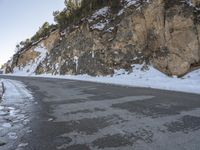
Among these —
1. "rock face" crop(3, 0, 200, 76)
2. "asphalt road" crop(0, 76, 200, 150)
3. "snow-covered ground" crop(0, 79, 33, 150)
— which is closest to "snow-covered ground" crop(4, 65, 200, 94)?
"rock face" crop(3, 0, 200, 76)

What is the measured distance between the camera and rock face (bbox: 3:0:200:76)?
73.5 feet

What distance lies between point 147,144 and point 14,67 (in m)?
59.9

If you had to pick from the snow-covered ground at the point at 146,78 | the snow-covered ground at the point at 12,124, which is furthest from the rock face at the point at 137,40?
the snow-covered ground at the point at 12,124

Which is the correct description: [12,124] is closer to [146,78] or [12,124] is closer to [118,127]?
[118,127]

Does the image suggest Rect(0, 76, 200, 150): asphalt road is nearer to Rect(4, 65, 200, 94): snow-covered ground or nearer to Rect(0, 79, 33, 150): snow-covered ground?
Rect(0, 79, 33, 150): snow-covered ground

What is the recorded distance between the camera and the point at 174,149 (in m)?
5.06

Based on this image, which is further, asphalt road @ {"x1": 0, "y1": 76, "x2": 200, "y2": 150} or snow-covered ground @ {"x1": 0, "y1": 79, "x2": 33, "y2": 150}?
snow-covered ground @ {"x1": 0, "y1": 79, "x2": 33, "y2": 150}

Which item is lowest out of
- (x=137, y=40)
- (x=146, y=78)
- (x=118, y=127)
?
(x=118, y=127)

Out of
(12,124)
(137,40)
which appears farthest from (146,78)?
(12,124)

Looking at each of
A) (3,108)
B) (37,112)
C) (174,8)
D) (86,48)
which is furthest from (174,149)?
(86,48)

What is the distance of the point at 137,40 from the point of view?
2714 cm

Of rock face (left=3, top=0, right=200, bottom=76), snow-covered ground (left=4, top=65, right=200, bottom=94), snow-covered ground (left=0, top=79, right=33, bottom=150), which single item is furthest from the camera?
rock face (left=3, top=0, right=200, bottom=76)

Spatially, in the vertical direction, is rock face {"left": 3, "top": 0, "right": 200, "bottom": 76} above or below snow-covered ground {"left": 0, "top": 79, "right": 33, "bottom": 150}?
above

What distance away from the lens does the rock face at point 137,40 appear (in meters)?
22.4
